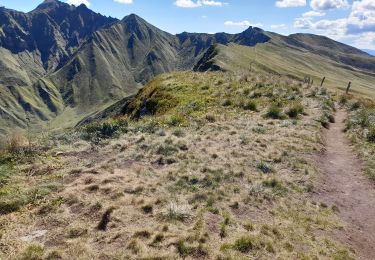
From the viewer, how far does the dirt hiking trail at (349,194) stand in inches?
501

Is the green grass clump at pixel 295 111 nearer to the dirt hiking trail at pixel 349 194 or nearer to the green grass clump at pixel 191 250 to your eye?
the dirt hiking trail at pixel 349 194

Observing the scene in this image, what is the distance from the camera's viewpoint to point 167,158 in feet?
60.5

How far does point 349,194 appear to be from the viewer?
16.5 m

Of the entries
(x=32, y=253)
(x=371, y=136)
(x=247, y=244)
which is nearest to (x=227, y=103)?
(x=371, y=136)

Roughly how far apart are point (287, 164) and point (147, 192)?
7704 millimetres

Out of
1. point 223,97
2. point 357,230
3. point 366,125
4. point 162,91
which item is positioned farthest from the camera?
point 162,91

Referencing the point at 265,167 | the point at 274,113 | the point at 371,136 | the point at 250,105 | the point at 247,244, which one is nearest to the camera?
the point at 247,244

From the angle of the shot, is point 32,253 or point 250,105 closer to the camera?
point 32,253

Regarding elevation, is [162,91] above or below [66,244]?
below

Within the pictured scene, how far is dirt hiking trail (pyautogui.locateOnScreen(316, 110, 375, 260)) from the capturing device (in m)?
12.7

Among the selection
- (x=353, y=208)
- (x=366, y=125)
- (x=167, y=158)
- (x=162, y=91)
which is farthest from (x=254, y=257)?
(x=162, y=91)

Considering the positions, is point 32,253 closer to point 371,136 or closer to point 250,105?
point 371,136

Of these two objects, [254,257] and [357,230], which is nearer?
[254,257]

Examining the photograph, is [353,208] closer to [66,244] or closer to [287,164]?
[287,164]
